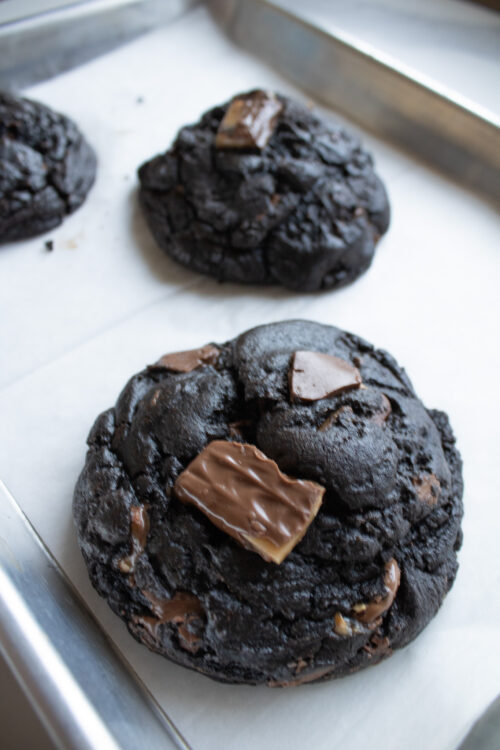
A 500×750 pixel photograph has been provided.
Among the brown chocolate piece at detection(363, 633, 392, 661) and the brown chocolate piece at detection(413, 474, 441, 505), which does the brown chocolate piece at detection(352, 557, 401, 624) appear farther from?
the brown chocolate piece at detection(413, 474, 441, 505)

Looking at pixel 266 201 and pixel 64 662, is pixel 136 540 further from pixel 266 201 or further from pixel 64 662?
pixel 266 201

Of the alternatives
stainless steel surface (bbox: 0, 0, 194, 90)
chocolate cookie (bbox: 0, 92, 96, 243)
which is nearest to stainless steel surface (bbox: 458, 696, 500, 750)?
chocolate cookie (bbox: 0, 92, 96, 243)

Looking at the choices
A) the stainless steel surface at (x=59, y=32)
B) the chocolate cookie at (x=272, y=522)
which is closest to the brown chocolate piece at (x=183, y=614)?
the chocolate cookie at (x=272, y=522)

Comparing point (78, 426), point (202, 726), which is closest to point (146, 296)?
point (78, 426)

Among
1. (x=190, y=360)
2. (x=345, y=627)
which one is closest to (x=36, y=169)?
(x=190, y=360)

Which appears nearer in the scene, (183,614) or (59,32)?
(183,614)

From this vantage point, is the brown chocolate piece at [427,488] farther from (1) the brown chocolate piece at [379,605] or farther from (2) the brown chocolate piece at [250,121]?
(2) the brown chocolate piece at [250,121]
